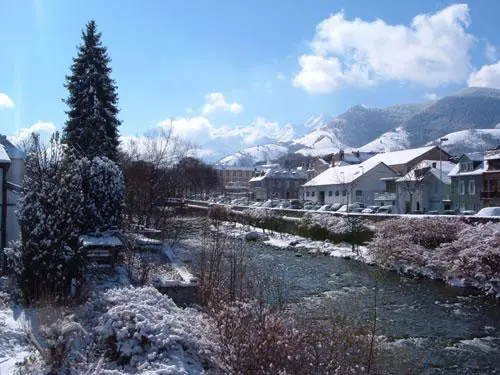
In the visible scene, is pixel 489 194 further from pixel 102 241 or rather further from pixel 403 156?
pixel 102 241

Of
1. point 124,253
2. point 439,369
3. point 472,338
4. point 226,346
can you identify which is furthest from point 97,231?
point 472,338

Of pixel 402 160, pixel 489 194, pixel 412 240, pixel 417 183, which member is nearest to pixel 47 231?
pixel 412 240

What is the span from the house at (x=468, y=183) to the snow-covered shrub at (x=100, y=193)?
38.8m

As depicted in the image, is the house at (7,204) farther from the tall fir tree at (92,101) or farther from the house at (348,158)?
the house at (348,158)

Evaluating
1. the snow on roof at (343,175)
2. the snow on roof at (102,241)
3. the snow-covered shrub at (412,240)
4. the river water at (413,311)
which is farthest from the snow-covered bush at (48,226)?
the snow on roof at (343,175)

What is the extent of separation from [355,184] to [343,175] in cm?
487

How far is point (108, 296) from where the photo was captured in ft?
31.2

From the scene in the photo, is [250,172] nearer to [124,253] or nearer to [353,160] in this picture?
[353,160]

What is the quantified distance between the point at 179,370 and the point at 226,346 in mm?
929

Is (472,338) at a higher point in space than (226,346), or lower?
lower

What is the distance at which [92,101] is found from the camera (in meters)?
29.9

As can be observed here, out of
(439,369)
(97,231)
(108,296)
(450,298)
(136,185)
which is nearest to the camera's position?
(108,296)

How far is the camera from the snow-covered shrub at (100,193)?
588 inches

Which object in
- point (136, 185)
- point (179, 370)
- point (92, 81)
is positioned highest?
point (92, 81)
